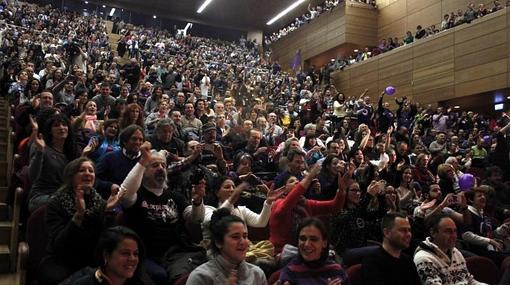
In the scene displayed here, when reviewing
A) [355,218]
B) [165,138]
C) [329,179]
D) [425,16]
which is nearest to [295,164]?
[329,179]

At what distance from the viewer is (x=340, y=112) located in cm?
913

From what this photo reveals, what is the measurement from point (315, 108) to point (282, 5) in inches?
460

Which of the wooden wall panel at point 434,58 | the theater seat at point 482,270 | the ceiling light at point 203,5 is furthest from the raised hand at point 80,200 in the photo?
the ceiling light at point 203,5

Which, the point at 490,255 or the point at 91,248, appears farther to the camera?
the point at 490,255

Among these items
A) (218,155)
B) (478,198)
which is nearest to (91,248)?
(218,155)

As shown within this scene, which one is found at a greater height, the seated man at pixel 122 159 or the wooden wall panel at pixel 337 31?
the wooden wall panel at pixel 337 31

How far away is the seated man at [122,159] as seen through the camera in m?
3.13

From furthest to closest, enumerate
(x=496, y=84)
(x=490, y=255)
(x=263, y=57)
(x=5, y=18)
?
1. (x=263, y=57)
2. (x=5, y=18)
3. (x=496, y=84)
4. (x=490, y=255)

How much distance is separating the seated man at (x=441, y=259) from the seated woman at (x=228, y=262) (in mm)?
1033

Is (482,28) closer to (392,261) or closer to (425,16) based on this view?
(425,16)

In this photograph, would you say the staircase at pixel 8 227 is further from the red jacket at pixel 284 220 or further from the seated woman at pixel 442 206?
the seated woman at pixel 442 206

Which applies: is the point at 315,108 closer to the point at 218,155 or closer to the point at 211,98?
the point at 211,98

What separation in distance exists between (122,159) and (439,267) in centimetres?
206

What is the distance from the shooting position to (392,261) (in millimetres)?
2662
